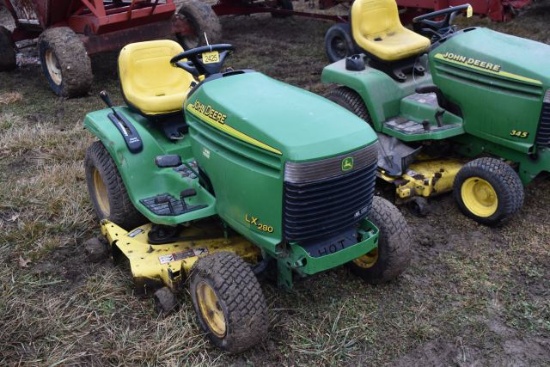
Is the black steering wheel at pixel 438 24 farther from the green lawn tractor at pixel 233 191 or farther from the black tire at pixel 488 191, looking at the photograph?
the green lawn tractor at pixel 233 191

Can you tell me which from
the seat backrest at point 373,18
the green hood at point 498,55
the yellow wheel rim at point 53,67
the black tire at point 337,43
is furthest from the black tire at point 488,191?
the yellow wheel rim at point 53,67

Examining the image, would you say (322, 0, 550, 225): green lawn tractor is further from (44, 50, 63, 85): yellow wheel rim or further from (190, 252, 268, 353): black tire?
(44, 50, 63, 85): yellow wheel rim

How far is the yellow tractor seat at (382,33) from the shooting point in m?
4.70

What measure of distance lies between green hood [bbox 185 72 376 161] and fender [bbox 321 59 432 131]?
1.62 metres

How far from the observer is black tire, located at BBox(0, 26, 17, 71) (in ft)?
24.6

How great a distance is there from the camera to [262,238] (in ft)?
9.08

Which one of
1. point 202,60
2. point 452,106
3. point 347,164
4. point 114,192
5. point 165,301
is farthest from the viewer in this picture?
point 452,106

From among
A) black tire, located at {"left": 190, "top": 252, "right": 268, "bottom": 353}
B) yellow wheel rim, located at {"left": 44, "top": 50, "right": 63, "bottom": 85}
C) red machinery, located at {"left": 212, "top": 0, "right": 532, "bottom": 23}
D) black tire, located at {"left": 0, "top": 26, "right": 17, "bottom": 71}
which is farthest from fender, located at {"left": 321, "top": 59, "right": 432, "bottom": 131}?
black tire, located at {"left": 0, "top": 26, "right": 17, "bottom": 71}

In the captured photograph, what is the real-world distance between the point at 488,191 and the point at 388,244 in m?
1.21

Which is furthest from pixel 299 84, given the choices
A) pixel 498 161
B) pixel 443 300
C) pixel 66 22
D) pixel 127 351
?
pixel 127 351

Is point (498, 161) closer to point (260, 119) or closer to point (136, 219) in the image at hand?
point (260, 119)

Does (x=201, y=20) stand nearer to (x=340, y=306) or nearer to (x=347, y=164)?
(x=340, y=306)

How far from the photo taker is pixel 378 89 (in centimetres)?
462

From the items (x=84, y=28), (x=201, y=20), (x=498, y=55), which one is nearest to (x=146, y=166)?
(x=498, y=55)
